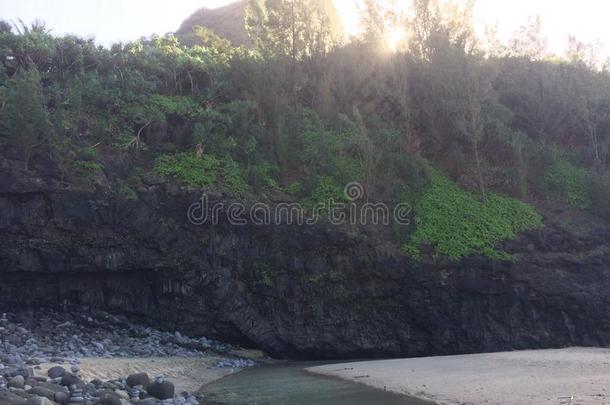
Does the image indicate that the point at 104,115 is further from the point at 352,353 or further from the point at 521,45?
the point at 521,45

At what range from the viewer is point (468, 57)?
21.5 metres

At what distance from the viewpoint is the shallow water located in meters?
9.43


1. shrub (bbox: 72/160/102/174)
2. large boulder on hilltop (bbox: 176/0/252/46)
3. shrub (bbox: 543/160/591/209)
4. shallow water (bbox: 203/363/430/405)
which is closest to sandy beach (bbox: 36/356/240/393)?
shallow water (bbox: 203/363/430/405)

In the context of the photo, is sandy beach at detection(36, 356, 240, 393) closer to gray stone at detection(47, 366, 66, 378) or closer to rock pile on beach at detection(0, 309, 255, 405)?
gray stone at detection(47, 366, 66, 378)

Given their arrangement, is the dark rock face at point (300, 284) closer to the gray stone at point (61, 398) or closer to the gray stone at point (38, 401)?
the gray stone at point (61, 398)

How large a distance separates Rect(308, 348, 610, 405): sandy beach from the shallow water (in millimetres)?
462

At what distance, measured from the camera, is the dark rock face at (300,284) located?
15703 millimetres

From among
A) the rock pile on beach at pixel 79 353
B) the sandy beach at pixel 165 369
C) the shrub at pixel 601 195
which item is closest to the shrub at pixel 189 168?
the rock pile on beach at pixel 79 353

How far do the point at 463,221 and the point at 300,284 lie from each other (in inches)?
240

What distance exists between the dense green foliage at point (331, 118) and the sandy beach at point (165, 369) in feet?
18.8

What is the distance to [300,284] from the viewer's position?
671 inches

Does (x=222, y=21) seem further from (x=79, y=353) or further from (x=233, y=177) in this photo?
(x=79, y=353)

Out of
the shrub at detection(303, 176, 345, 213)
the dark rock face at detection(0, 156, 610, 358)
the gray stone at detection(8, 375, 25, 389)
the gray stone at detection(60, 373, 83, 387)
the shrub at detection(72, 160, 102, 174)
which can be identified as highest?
the shrub at detection(72, 160, 102, 174)

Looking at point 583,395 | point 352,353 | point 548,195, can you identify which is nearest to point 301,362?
point 352,353
